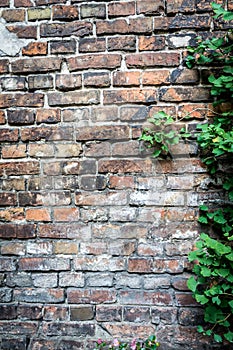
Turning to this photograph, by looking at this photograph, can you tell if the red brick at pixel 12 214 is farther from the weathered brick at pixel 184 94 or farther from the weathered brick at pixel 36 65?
the weathered brick at pixel 184 94

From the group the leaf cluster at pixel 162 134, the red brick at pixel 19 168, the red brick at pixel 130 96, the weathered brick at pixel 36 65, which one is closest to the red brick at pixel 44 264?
the red brick at pixel 19 168

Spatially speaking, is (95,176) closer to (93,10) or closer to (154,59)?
(154,59)

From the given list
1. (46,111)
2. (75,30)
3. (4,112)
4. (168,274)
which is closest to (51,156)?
(46,111)

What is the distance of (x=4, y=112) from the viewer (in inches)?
71.6

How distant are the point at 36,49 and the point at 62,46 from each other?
0.14m

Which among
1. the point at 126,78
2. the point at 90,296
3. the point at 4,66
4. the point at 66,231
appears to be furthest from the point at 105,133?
the point at 90,296

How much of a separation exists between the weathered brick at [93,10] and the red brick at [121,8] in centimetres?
4

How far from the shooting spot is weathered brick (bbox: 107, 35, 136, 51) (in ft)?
5.76

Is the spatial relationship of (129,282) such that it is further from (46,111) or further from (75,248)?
(46,111)

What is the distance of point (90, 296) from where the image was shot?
5.82 ft

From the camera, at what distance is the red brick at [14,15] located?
5.93 feet

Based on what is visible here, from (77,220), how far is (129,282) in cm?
43

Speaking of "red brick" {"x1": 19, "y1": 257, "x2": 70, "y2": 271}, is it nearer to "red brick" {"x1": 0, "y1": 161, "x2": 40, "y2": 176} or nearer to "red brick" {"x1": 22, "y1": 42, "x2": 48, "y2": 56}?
"red brick" {"x1": 0, "y1": 161, "x2": 40, "y2": 176}

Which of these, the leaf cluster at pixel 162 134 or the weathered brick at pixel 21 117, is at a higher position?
the weathered brick at pixel 21 117
